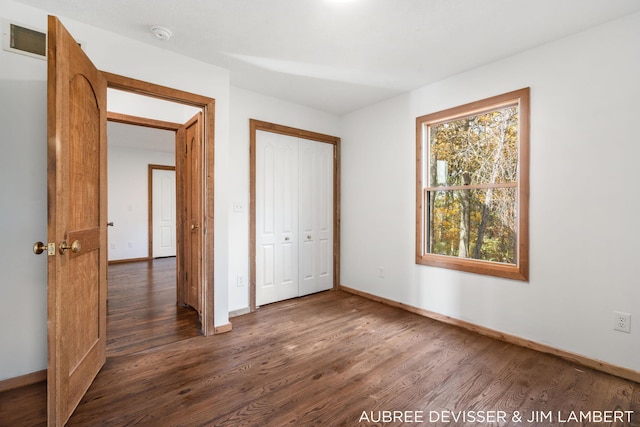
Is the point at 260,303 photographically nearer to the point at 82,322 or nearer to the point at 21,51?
the point at 82,322

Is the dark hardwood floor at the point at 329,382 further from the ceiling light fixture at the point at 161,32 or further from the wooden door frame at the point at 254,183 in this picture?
the ceiling light fixture at the point at 161,32

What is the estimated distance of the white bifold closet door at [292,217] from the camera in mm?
3568

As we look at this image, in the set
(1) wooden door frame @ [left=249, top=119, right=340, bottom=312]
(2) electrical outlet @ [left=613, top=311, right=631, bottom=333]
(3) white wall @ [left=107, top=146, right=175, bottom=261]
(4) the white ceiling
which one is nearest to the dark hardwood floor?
(2) electrical outlet @ [left=613, top=311, right=631, bottom=333]

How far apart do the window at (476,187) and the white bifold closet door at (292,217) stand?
136cm

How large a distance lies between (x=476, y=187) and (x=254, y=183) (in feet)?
7.68

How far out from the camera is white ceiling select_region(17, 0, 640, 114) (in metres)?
1.96

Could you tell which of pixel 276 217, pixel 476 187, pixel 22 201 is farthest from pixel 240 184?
pixel 476 187

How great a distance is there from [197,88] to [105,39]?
710mm

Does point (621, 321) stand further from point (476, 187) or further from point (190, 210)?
point (190, 210)

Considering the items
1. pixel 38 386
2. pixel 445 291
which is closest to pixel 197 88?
pixel 38 386

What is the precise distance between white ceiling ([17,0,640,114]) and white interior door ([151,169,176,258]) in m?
5.00

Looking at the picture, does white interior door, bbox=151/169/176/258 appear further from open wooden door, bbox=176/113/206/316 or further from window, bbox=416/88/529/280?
window, bbox=416/88/529/280

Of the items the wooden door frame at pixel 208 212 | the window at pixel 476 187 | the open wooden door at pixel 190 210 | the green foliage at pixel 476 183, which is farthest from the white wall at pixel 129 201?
the green foliage at pixel 476 183

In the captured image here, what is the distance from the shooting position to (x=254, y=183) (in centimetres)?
339
